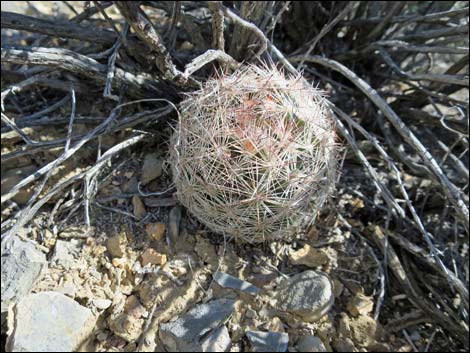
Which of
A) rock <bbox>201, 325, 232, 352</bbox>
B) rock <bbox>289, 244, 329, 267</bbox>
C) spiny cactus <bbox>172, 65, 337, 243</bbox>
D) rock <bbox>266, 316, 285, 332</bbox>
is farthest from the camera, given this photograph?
rock <bbox>289, 244, 329, 267</bbox>

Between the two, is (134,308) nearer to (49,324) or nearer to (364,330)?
(49,324)

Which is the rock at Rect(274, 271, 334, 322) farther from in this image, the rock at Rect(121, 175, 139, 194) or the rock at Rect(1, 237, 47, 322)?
the rock at Rect(1, 237, 47, 322)

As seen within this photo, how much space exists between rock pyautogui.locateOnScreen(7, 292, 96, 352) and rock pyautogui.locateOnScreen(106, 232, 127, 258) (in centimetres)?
29

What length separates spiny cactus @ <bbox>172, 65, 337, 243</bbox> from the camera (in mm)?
1699

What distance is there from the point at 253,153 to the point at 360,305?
35.6 inches

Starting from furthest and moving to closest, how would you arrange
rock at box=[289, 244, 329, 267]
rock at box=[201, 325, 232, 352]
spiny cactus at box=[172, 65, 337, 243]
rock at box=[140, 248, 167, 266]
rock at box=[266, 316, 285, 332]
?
rock at box=[289, 244, 329, 267], rock at box=[140, 248, 167, 266], rock at box=[266, 316, 285, 332], rock at box=[201, 325, 232, 352], spiny cactus at box=[172, 65, 337, 243]

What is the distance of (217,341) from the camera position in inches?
73.6

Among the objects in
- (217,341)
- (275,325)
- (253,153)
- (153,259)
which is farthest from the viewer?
(153,259)

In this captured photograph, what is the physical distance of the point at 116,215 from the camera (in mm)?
2219

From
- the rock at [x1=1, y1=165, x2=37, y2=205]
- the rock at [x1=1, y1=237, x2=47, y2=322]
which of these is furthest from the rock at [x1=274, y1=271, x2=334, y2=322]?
the rock at [x1=1, y1=165, x2=37, y2=205]

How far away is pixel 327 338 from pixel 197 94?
1128mm

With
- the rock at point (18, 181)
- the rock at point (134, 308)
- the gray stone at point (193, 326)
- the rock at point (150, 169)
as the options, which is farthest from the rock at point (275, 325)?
the rock at point (18, 181)

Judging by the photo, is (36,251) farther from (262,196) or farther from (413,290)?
(413,290)

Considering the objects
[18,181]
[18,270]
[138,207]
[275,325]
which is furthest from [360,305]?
[18,181]
